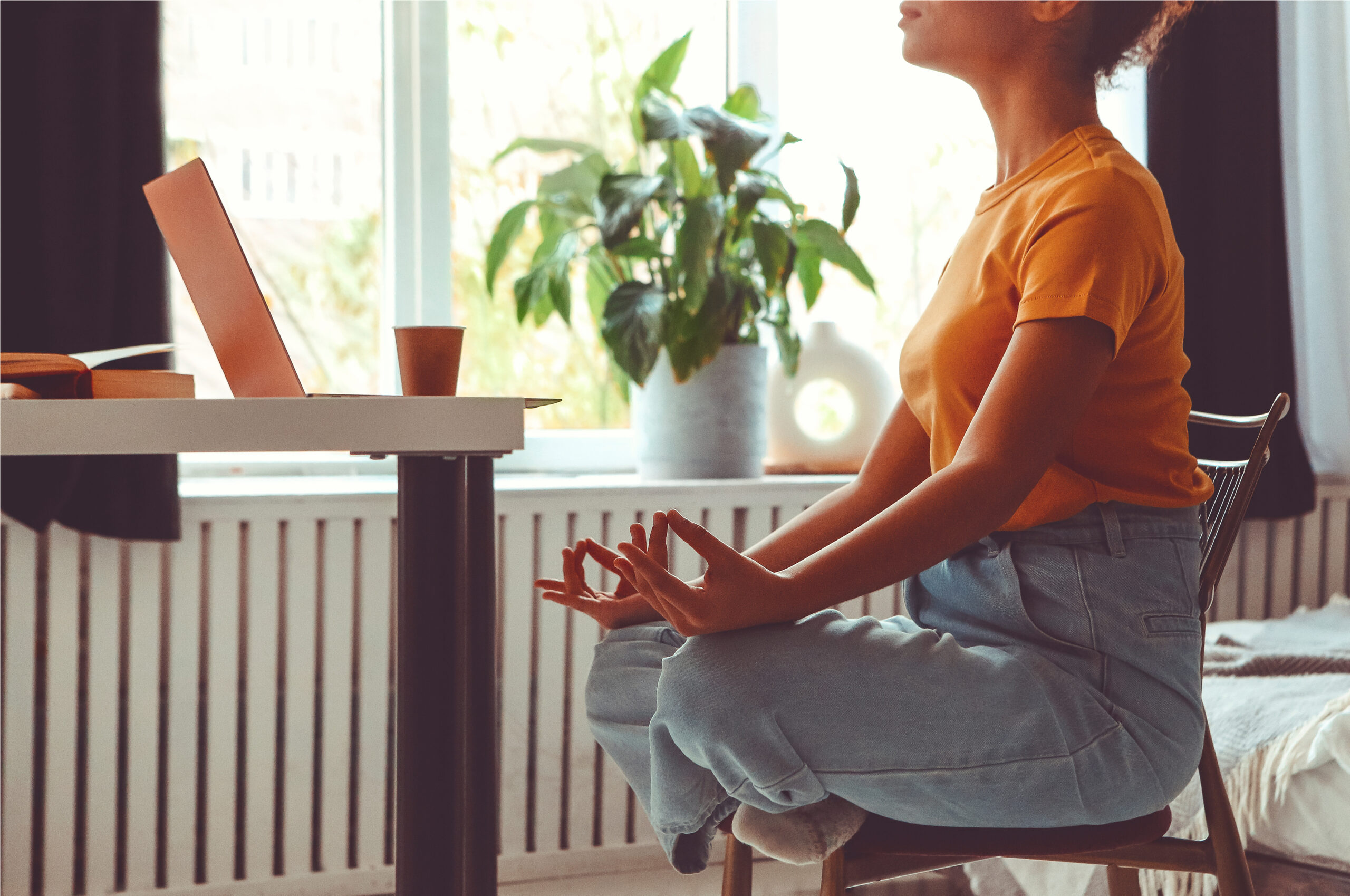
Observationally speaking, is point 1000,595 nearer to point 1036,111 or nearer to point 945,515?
point 945,515

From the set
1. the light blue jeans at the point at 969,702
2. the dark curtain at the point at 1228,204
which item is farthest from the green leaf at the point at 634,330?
the dark curtain at the point at 1228,204

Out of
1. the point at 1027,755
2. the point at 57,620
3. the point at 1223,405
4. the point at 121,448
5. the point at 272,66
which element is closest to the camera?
the point at 121,448

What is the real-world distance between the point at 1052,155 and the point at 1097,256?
0.55 feet

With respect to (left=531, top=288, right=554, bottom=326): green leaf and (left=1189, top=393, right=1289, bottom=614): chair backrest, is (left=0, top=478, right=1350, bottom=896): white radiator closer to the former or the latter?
(left=531, top=288, right=554, bottom=326): green leaf

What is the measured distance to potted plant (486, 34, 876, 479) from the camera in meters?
1.77

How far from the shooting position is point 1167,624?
79 centimetres

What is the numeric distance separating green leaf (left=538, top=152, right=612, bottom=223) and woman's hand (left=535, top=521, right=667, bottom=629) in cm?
112

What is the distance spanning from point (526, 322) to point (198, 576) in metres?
0.74

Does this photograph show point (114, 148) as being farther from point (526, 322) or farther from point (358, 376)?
point (526, 322)

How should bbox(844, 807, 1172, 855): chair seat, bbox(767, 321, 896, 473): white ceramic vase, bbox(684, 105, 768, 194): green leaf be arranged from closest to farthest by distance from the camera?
bbox(844, 807, 1172, 855): chair seat, bbox(684, 105, 768, 194): green leaf, bbox(767, 321, 896, 473): white ceramic vase

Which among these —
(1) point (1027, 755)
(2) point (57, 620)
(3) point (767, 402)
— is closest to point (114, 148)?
(2) point (57, 620)

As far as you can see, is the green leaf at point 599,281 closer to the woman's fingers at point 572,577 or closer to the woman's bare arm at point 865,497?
the woman's bare arm at point 865,497

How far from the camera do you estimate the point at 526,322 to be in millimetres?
2057

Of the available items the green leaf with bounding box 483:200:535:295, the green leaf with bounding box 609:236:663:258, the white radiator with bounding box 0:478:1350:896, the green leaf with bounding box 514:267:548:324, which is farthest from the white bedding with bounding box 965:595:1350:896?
the green leaf with bounding box 483:200:535:295
